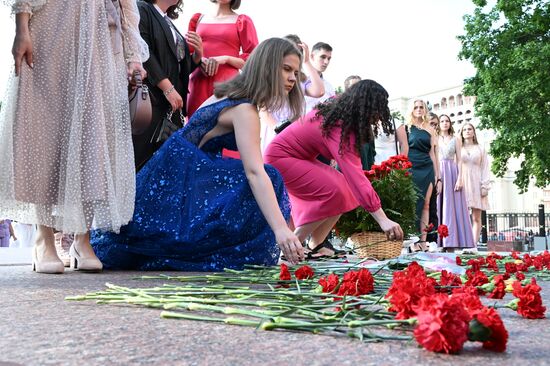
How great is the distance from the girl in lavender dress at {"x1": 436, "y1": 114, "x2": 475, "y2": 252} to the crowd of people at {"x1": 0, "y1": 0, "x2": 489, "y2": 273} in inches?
212

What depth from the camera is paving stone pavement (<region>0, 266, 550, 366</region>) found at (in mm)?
1362

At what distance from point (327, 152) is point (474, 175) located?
629cm

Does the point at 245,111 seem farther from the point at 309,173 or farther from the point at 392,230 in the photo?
the point at 309,173

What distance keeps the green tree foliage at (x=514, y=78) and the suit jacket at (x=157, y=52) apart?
19312 mm

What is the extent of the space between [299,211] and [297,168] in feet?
1.28

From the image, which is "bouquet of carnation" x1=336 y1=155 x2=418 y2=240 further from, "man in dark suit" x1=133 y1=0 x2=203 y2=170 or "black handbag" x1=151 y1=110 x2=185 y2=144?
"black handbag" x1=151 y1=110 x2=185 y2=144

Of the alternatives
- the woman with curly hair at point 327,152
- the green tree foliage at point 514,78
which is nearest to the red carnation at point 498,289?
the woman with curly hair at point 327,152

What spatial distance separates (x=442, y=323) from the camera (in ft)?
3.96

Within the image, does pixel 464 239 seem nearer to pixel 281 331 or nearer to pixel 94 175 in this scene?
pixel 94 175

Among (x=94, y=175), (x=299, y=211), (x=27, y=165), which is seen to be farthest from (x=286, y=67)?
(x=299, y=211)

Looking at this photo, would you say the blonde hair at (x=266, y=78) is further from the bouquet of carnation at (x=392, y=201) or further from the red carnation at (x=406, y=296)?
the bouquet of carnation at (x=392, y=201)

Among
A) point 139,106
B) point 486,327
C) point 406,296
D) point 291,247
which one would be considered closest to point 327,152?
point 139,106

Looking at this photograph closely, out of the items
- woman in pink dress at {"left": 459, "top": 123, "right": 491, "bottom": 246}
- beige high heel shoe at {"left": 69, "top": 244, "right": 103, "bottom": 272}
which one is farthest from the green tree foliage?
beige high heel shoe at {"left": 69, "top": 244, "right": 103, "bottom": 272}

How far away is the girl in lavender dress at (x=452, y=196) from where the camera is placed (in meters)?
10.2
